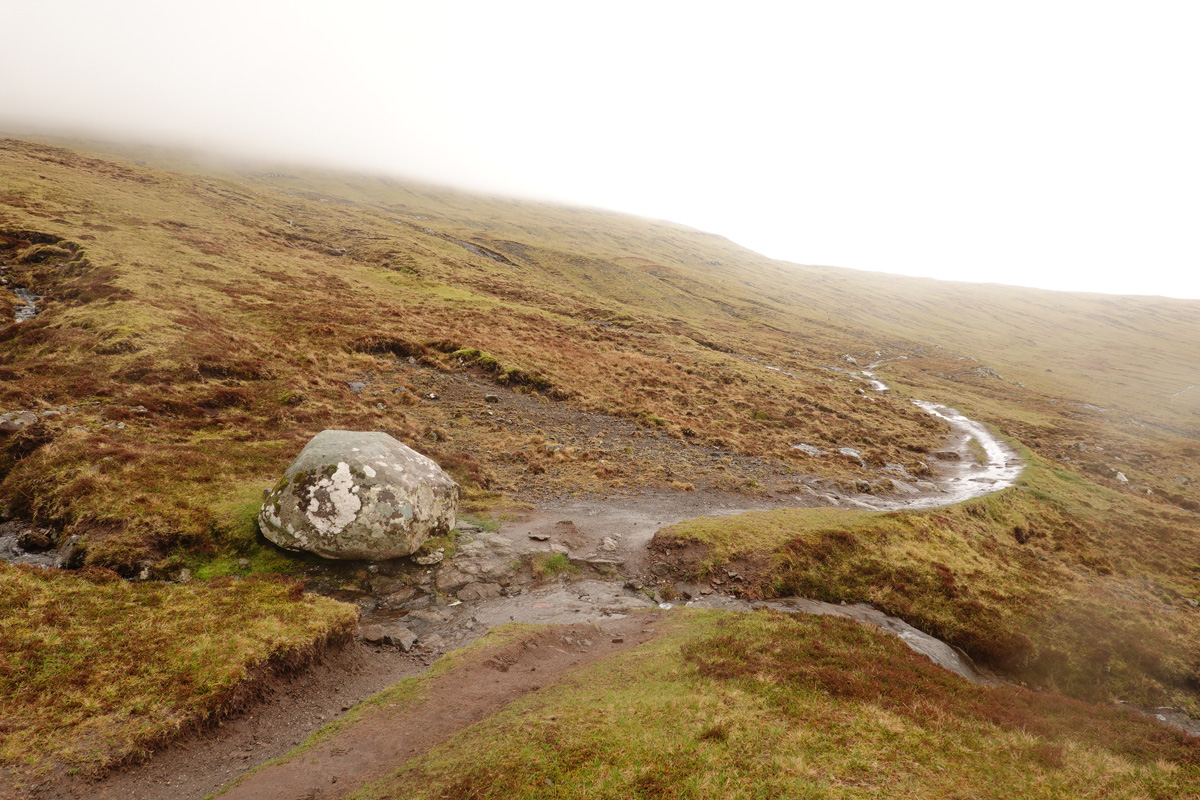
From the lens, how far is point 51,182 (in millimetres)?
70750

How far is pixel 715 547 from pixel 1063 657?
12.1 meters

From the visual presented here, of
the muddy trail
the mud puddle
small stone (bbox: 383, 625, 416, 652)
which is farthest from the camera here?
the mud puddle

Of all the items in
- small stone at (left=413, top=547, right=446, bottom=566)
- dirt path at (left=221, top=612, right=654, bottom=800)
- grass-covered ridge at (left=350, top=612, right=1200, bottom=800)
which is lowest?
small stone at (left=413, top=547, right=446, bottom=566)

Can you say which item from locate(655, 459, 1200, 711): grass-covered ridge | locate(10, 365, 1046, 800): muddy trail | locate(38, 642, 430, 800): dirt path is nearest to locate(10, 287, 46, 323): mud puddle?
locate(10, 365, 1046, 800): muddy trail

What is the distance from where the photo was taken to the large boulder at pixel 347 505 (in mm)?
16547

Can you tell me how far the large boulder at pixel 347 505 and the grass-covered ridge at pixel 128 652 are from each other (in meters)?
2.19

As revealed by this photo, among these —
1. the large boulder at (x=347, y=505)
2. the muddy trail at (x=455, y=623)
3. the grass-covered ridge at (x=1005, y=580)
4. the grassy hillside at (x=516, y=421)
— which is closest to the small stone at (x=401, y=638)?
the muddy trail at (x=455, y=623)

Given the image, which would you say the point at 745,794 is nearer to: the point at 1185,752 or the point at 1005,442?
the point at 1185,752

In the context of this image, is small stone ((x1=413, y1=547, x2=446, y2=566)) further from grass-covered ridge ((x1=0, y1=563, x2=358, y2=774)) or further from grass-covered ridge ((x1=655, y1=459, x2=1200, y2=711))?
grass-covered ridge ((x1=655, y1=459, x2=1200, y2=711))

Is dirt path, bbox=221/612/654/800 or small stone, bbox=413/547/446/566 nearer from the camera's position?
dirt path, bbox=221/612/654/800

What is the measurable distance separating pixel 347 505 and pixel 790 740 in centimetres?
1457

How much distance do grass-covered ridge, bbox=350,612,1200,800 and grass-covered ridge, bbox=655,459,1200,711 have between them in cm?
546

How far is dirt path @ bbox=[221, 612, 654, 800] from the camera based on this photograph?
30.6ft

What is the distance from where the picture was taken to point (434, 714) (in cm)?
1145
